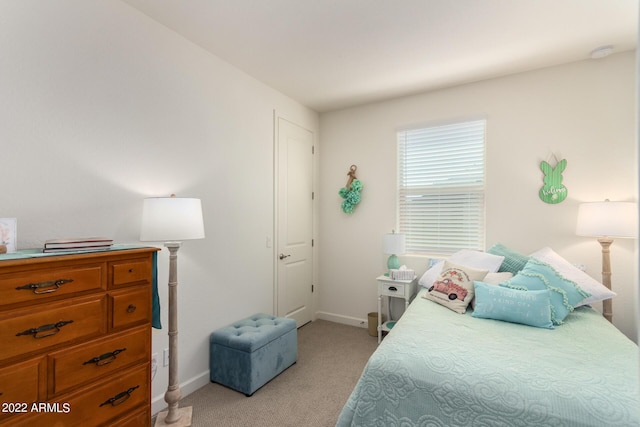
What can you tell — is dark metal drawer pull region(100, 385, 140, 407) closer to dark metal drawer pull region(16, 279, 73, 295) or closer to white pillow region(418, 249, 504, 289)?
dark metal drawer pull region(16, 279, 73, 295)

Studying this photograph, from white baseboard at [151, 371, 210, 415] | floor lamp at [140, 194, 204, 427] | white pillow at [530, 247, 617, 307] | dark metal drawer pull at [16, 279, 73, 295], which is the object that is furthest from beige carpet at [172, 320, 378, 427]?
white pillow at [530, 247, 617, 307]

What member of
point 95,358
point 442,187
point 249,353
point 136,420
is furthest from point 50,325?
point 442,187

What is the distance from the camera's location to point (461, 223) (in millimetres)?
3229

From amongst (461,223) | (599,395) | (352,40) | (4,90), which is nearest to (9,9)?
(4,90)

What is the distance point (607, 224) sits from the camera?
233 cm

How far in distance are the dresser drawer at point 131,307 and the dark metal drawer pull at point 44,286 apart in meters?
0.22

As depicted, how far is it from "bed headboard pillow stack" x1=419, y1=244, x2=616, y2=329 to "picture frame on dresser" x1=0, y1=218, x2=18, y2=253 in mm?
2698

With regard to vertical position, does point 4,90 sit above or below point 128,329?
above

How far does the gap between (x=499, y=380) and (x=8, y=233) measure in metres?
2.37

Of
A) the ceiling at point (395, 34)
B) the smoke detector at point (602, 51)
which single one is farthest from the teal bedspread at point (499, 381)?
the smoke detector at point (602, 51)

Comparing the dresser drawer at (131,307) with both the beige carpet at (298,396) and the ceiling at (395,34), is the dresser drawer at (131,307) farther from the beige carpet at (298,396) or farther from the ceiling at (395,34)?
the ceiling at (395,34)

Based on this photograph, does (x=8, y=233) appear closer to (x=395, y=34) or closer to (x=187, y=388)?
(x=187, y=388)

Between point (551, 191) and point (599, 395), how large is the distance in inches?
83.8

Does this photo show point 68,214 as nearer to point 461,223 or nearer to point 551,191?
point 461,223
